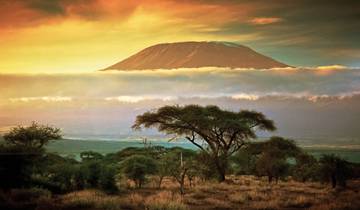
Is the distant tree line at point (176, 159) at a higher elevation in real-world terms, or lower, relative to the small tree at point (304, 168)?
higher

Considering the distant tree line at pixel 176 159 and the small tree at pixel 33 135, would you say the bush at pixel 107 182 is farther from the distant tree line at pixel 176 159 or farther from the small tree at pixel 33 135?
the small tree at pixel 33 135

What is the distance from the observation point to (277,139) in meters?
Result: 31.8

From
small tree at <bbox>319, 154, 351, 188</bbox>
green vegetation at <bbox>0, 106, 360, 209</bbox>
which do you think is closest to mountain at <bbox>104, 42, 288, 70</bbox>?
green vegetation at <bbox>0, 106, 360, 209</bbox>

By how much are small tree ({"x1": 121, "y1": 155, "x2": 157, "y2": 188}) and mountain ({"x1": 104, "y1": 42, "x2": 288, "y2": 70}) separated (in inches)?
1008

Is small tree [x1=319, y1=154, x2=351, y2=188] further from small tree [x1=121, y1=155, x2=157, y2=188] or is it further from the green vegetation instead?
small tree [x1=121, y1=155, x2=157, y2=188]

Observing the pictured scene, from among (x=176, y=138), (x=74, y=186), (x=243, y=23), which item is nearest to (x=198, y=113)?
(x=176, y=138)

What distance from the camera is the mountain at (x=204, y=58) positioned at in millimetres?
50531

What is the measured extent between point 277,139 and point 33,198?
2050 centimetres

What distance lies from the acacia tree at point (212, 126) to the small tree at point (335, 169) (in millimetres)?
3861

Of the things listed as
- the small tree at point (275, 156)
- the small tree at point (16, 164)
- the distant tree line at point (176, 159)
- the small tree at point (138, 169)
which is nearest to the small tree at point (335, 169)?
the distant tree line at point (176, 159)

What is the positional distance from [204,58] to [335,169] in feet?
105

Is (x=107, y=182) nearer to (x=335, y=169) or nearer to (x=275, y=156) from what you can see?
(x=335, y=169)

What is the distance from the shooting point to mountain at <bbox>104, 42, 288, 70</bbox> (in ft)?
166

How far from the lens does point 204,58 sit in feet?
175
